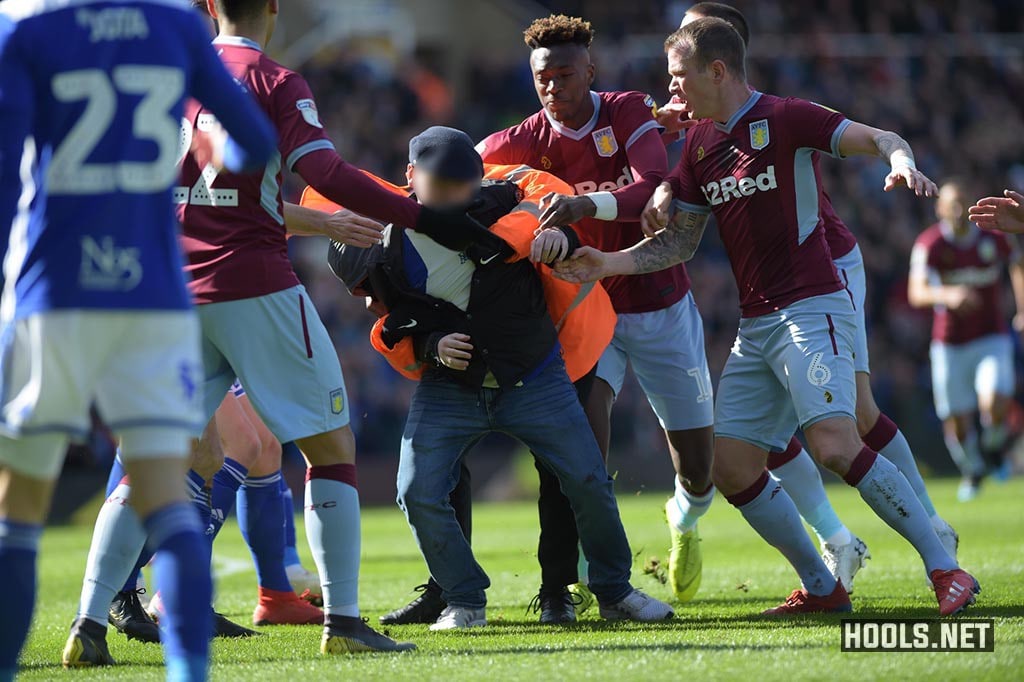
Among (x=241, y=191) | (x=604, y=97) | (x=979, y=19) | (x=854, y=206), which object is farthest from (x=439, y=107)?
(x=241, y=191)

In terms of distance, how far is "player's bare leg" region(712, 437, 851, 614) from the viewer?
6078 millimetres

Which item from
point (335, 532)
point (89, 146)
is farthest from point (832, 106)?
point (89, 146)

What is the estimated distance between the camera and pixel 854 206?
901 inches

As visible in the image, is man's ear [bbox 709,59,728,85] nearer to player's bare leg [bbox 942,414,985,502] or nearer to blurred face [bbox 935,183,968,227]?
blurred face [bbox 935,183,968,227]

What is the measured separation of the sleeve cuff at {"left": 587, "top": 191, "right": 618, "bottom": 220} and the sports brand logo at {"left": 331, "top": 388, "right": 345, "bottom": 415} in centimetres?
148

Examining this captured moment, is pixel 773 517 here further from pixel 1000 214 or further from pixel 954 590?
pixel 1000 214

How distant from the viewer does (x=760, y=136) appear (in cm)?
598

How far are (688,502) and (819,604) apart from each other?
1.05m

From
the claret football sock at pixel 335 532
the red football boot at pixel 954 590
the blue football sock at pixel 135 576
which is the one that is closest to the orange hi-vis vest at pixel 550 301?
the claret football sock at pixel 335 532

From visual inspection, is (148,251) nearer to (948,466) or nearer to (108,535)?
(108,535)

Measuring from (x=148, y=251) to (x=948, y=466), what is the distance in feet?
54.6

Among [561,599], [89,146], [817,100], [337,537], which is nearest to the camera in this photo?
[89,146]

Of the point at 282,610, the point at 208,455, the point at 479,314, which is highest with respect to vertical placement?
the point at 479,314

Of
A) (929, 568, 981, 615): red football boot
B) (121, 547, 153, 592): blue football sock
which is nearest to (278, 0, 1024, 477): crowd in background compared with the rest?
(121, 547, 153, 592): blue football sock
